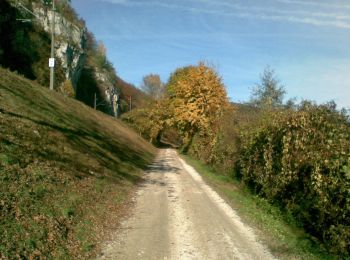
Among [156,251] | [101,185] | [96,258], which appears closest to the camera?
[96,258]

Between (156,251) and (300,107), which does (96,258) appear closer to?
(156,251)

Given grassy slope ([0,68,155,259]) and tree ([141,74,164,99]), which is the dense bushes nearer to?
grassy slope ([0,68,155,259])

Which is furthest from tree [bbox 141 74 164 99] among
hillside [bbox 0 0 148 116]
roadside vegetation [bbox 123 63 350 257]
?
roadside vegetation [bbox 123 63 350 257]

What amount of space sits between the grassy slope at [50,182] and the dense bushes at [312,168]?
5798 mm

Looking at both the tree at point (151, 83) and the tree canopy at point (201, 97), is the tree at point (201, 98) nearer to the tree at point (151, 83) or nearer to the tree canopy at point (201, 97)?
the tree canopy at point (201, 97)

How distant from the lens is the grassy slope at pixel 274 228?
9.84 m

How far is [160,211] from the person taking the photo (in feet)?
43.9

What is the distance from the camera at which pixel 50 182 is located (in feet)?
39.7

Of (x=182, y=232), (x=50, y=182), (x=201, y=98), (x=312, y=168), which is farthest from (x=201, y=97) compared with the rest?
(x=182, y=232)

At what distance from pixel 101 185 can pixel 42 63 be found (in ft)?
155

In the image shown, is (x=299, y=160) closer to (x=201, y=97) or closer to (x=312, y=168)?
(x=312, y=168)

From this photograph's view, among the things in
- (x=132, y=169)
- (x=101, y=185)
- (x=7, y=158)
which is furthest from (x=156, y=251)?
(x=132, y=169)

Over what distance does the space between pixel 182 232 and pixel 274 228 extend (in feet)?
9.84

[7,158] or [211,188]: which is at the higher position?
[7,158]
